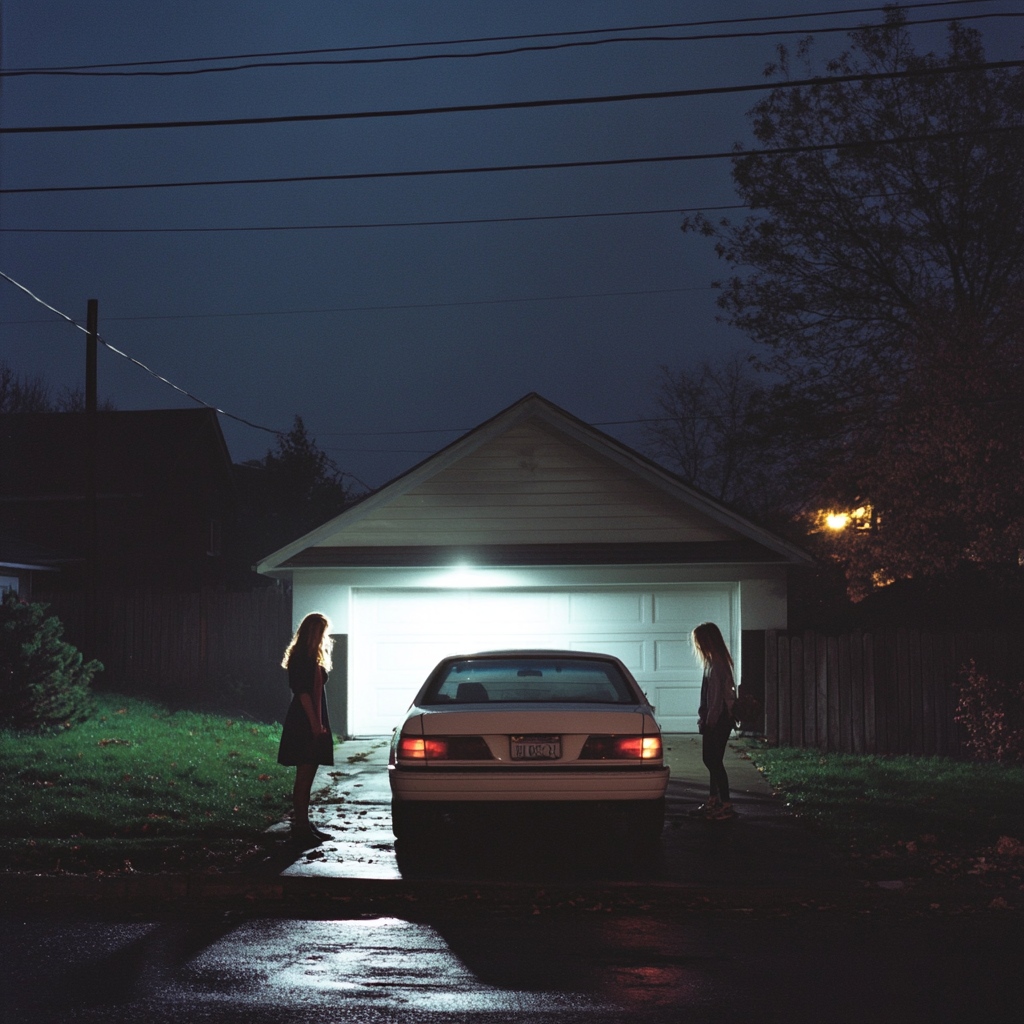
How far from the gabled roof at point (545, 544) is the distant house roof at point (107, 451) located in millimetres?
19217

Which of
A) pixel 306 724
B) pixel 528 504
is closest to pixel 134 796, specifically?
pixel 306 724

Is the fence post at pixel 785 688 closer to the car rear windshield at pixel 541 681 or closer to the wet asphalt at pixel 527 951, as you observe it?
the car rear windshield at pixel 541 681

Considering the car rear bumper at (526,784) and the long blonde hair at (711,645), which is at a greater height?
the long blonde hair at (711,645)

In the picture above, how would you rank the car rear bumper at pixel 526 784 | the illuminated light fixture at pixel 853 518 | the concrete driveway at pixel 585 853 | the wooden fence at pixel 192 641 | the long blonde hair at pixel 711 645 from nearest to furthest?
the concrete driveway at pixel 585 853 → the car rear bumper at pixel 526 784 → the long blonde hair at pixel 711 645 → the wooden fence at pixel 192 641 → the illuminated light fixture at pixel 853 518

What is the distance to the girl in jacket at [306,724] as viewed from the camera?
8.83 meters

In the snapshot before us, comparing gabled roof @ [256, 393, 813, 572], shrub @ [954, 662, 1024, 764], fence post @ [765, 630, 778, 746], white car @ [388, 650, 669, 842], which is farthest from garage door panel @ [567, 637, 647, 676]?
white car @ [388, 650, 669, 842]

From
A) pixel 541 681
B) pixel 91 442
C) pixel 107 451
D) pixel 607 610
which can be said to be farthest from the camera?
pixel 107 451

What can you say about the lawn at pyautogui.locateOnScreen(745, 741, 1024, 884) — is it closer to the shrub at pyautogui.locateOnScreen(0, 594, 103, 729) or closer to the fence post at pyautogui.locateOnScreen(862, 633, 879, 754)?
the fence post at pyautogui.locateOnScreen(862, 633, 879, 754)

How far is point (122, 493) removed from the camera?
3356cm

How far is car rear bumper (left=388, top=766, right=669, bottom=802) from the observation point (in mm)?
7848

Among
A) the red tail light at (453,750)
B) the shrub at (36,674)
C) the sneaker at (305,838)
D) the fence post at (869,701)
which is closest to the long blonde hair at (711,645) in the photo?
the red tail light at (453,750)

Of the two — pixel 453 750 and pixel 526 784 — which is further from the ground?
pixel 453 750

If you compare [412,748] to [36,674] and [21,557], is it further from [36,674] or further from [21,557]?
[21,557]

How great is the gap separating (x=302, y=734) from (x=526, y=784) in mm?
1976
